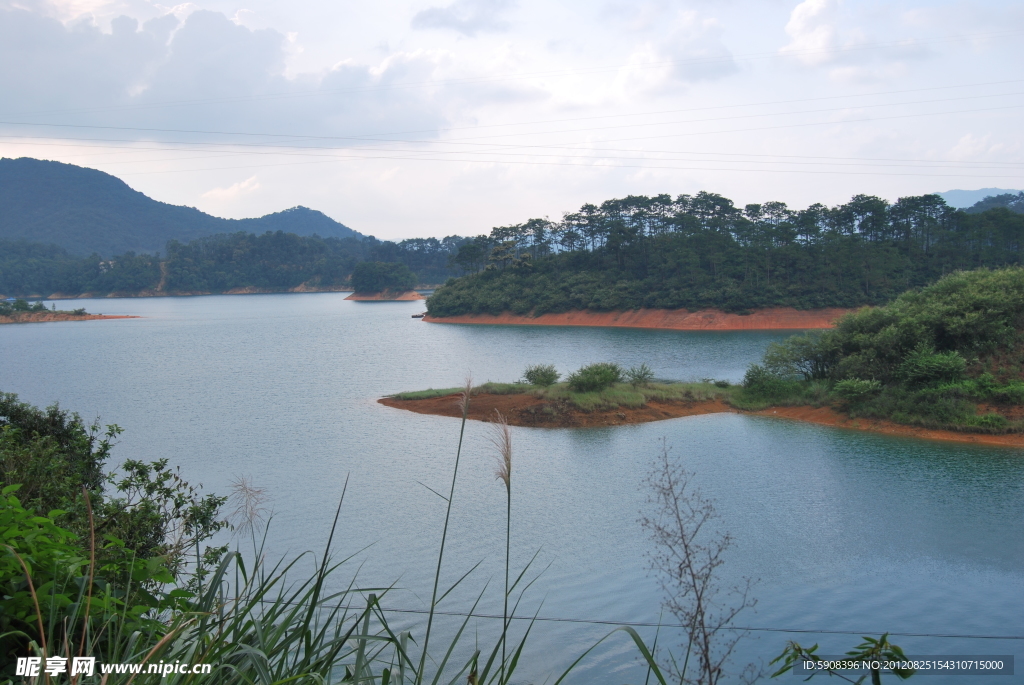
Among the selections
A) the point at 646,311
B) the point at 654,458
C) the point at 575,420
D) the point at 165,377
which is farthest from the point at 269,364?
the point at 646,311

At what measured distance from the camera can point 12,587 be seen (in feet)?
7.55

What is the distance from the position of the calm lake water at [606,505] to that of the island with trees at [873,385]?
1293 millimetres

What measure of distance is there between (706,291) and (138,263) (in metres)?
96.4

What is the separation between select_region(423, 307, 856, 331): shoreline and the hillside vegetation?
25427 mm

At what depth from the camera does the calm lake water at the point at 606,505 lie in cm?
792

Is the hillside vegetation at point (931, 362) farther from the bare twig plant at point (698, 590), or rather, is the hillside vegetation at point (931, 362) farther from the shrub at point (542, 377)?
the bare twig plant at point (698, 590)

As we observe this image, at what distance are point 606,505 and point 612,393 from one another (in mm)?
9372

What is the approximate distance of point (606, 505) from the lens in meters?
12.0

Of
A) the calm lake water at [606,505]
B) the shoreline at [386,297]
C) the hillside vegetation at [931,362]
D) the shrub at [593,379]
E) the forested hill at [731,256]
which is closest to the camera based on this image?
the calm lake water at [606,505]

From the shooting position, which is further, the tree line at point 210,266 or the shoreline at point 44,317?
the tree line at point 210,266

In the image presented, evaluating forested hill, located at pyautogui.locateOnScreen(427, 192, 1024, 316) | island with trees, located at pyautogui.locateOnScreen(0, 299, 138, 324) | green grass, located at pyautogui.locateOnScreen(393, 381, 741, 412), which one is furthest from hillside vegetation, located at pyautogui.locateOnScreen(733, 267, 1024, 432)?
island with trees, located at pyautogui.locateOnScreen(0, 299, 138, 324)

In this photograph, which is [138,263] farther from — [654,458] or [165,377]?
[654,458]

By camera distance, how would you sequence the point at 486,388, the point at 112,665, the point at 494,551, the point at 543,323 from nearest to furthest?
the point at 112,665 < the point at 494,551 < the point at 486,388 < the point at 543,323

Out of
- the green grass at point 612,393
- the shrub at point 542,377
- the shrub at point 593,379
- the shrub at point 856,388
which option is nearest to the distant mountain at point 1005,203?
the green grass at point 612,393
